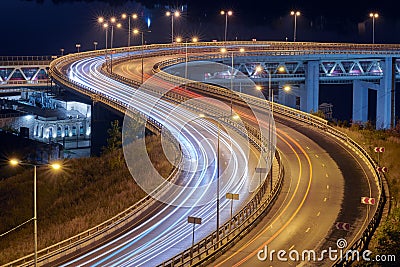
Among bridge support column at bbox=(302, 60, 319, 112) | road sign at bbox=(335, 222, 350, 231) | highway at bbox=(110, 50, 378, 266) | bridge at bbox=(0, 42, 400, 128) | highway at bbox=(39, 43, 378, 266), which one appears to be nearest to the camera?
highway at bbox=(110, 50, 378, 266)

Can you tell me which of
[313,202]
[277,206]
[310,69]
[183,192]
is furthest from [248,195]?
[310,69]

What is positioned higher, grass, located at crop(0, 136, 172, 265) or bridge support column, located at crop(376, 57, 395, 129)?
bridge support column, located at crop(376, 57, 395, 129)

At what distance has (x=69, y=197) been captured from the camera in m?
46.0

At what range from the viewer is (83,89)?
209ft

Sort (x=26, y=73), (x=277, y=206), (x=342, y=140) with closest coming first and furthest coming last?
1. (x=277, y=206)
2. (x=342, y=140)
3. (x=26, y=73)

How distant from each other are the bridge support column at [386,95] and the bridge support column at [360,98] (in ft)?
9.48

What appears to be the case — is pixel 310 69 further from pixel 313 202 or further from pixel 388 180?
pixel 313 202

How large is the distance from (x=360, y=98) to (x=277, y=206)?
6345cm

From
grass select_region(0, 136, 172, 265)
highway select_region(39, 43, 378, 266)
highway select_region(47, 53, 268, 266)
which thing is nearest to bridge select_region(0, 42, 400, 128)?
highway select_region(47, 53, 268, 266)

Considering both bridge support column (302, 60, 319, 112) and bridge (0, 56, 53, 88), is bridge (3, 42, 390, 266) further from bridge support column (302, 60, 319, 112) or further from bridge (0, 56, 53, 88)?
bridge support column (302, 60, 319, 112)

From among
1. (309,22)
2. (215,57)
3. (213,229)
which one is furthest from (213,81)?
(309,22)

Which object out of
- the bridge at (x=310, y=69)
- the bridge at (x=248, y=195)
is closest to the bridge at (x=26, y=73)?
the bridge at (x=310, y=69)

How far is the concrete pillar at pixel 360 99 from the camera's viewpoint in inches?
3703

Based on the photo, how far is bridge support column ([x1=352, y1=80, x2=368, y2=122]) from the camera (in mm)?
93875
